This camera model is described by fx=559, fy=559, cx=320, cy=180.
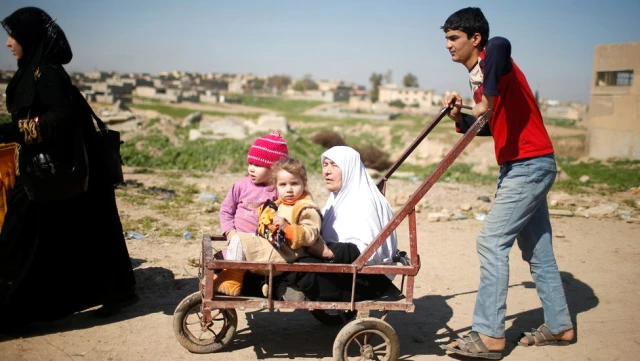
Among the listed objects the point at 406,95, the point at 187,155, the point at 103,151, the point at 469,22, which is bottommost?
the point at 187,155

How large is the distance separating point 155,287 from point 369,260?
2.30m

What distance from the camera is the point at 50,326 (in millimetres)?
4004

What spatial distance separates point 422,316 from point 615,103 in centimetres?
1899

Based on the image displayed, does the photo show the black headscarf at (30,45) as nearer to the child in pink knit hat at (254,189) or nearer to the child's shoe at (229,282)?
the child in pink knit hat at (254,189)

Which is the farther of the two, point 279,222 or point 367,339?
point 367,339

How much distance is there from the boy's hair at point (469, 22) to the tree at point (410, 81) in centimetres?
11145

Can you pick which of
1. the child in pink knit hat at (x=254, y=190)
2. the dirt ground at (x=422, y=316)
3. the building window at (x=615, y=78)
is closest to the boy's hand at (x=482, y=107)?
the child in pink knit hat at (x=254, y=190)

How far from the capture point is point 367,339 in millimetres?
3441

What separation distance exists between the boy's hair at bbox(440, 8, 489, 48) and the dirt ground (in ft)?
7.05

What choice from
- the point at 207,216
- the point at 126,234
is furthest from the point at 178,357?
the point at 207,216

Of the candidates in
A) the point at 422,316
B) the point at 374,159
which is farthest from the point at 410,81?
the point at 422,316

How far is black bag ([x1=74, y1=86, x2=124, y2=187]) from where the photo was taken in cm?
404

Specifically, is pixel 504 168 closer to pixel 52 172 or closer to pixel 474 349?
pixel 474 349

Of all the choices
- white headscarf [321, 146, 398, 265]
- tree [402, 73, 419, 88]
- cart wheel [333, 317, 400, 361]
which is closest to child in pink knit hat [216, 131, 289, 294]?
white headscarf [321, 146, 398, 265]
